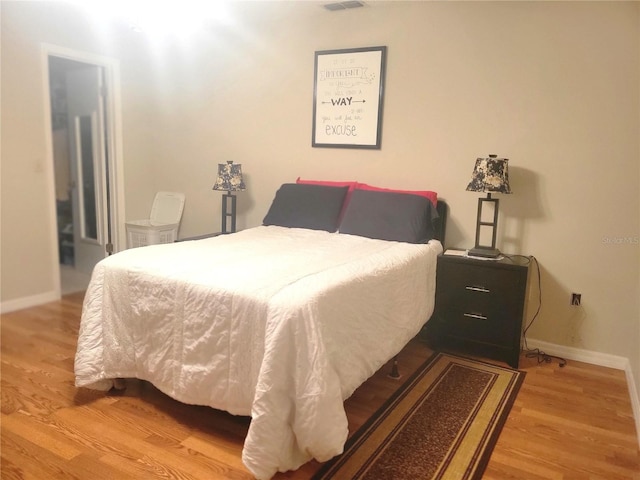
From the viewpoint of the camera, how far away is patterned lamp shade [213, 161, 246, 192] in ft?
12.8

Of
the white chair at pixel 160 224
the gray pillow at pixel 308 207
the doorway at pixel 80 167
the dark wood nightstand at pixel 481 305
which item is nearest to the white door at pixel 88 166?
the doorway at pixel 80 167

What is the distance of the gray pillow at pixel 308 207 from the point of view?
340 centimetres

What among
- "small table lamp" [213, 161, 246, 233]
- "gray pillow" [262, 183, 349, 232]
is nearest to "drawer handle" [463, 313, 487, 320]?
"gray pillow" [262, 183, 349, 232]

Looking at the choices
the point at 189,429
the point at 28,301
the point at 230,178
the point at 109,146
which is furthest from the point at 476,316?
the point at 109,146

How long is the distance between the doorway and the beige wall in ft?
0.83

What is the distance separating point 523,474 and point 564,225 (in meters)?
1.66

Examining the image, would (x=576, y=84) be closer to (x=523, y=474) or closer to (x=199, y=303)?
(x=523, y=474)

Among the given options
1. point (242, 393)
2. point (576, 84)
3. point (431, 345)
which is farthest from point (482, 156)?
point (242, 393)

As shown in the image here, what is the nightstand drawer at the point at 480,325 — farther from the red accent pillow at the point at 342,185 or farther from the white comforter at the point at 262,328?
the red accent pillow at the point at 342,185

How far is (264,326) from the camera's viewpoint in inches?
71.4

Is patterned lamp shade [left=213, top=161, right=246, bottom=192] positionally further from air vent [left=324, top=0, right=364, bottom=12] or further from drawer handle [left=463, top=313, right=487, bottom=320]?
drawer handle [left=463, top=313, right=487, bottom=320]

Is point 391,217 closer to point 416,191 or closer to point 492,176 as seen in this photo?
point 416,191

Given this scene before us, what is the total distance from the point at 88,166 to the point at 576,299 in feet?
14.3

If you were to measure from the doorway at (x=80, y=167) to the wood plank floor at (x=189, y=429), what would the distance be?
188cm
